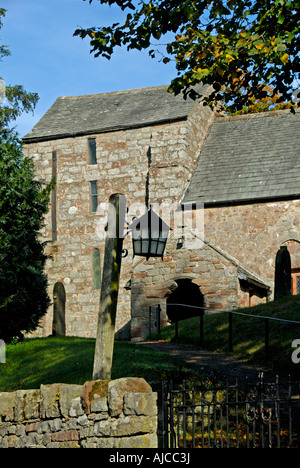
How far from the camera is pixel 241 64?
13875 mm

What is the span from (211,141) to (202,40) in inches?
771

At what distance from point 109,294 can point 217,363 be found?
5.71 metres

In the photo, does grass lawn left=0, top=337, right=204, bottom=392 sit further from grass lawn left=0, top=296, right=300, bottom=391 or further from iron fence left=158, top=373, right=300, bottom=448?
iron fence left=158, top=373, right=300, bottom=448

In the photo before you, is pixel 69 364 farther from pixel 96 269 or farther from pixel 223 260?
pixel 96 269

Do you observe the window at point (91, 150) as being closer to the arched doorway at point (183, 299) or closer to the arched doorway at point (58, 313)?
the arched doorway at point (183, 299)

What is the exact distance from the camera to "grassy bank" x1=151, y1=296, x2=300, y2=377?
55.5 ft

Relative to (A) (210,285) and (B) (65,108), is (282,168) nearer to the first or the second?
(A) (210,285)

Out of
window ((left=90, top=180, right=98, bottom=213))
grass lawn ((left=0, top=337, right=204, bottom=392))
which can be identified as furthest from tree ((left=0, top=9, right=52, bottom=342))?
window ((left=90, top=180, right=98, bottom=213))

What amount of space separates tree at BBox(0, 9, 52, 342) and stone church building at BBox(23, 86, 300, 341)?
459cm

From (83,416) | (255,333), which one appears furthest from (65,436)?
(255,333)

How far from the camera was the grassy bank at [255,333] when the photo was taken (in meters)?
16.9

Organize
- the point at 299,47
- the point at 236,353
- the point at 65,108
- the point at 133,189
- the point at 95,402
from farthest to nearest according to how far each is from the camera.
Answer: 1. the point at 65,108
2. the point at 133,189
3. the point at 236,353
4. the point at 299,47
5. the point at 95,402

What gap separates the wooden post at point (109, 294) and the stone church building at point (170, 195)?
43.7ft

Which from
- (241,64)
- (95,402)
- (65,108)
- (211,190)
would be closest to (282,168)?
(211,190)
